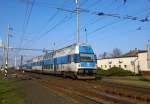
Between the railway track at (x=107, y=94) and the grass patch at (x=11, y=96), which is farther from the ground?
the railway track at (x=107, y=94)

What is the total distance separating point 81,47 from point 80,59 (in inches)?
59.3

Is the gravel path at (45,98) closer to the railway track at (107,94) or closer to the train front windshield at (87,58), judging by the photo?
the railway track at (107,94)

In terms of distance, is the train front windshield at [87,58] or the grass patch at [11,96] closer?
the grass patch at [11,96]

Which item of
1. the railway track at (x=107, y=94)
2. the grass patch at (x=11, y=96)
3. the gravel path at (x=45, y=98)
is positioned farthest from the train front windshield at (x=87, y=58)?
the gravel path at (x=45, y=98)

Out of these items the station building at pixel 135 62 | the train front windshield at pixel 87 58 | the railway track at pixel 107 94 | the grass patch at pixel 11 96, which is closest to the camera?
the railway track at pixel 107 94

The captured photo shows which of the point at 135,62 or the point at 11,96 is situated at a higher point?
the point at 135,62

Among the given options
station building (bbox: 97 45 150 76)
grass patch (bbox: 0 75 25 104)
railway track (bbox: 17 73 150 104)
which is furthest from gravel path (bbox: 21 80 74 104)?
station building (bbox: 97 45 150 76)

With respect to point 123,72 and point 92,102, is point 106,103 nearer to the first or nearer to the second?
point 92,102

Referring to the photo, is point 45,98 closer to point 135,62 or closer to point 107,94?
point 107,94

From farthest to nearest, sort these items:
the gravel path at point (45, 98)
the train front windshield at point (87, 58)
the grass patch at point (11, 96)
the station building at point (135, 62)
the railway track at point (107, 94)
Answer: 1. the station building at point (135, 62)
2. the train front windshield at point (87, 58)
3. the grass patch at point (11, 96)
4. the gravel path at point (45, 98)
5. the railway track at point (107, 94)

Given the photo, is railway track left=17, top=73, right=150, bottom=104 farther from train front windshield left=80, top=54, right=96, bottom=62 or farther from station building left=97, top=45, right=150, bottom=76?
station building left=97, top=45, right=150, bottom=76

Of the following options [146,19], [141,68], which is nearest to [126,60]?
[141,68]

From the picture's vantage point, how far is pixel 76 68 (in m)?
32.9

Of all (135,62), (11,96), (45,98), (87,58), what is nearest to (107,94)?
(45,98)
